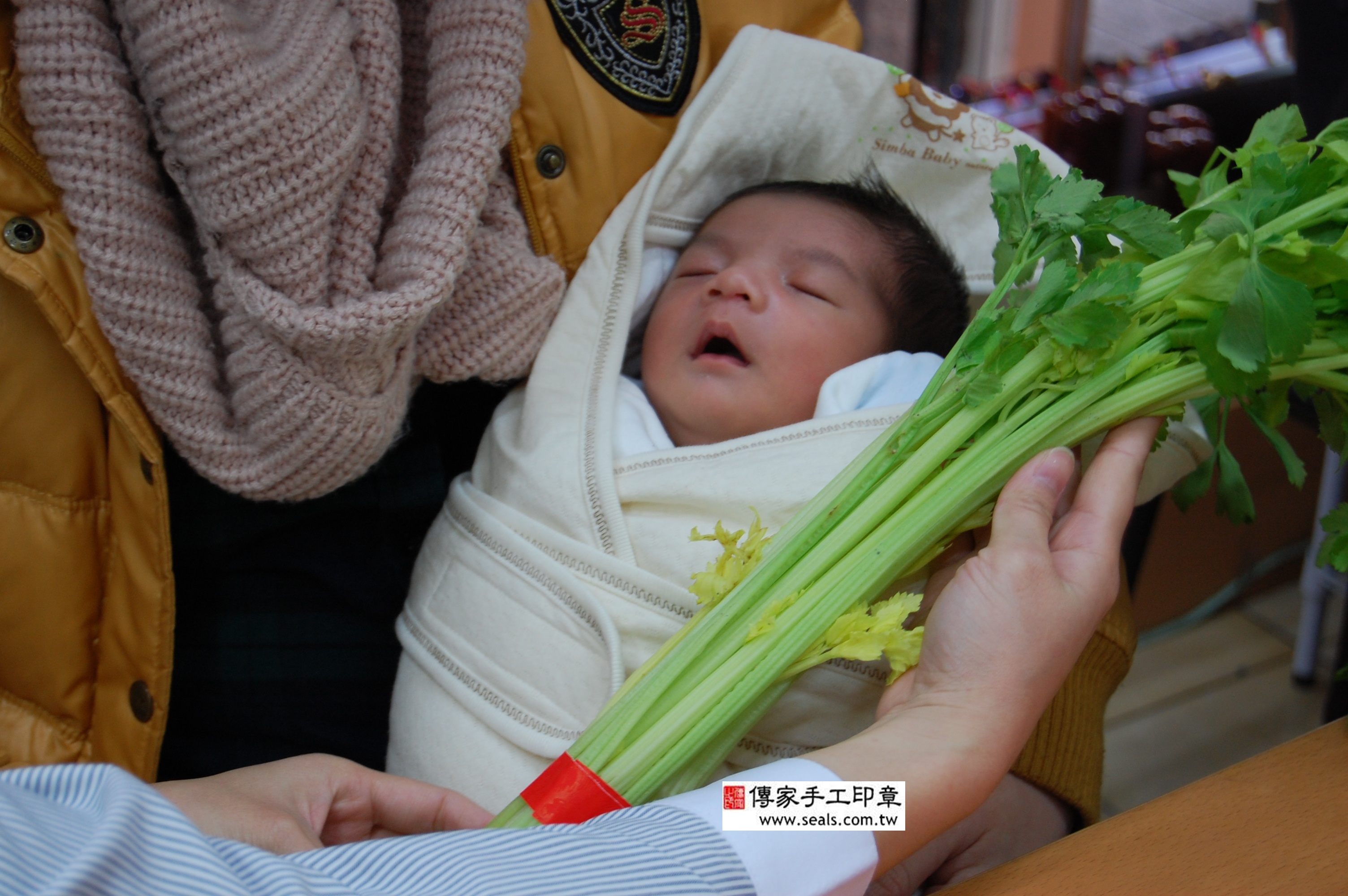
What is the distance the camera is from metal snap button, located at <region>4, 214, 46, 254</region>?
30.8 inches

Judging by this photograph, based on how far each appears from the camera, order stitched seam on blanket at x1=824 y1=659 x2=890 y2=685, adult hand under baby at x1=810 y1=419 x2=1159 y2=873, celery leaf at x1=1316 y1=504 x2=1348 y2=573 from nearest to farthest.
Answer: adult hand under baby at x1=810 y1=419 x2=1159 y2=873 → celery leaf at x1=1316 y1=504 x2=1348 y2=573 → stitched seam on blanket at x1=824 y1=659 x2=890 y2=685

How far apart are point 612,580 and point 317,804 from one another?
0.31 m

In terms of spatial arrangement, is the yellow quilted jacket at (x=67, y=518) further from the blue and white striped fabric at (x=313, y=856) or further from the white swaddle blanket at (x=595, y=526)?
the blue and white striped fabric at (x=313, y=856)

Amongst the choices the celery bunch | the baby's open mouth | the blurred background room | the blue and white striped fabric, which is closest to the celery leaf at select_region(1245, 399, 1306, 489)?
the celery bunch

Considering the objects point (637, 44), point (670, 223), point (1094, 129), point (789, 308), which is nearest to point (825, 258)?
point (789, 308)

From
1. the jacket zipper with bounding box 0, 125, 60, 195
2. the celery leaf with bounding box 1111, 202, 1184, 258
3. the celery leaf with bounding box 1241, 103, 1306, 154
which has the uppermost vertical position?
the celery leaf with bounding box 1241, 103, 1306, 154

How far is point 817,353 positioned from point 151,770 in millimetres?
791

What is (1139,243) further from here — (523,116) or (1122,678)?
(523,116)

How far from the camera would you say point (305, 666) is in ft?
3.30

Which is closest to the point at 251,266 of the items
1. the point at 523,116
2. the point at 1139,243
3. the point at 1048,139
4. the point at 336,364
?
the point at 336,364

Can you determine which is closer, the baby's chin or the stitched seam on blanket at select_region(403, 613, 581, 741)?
the stitched seam on blanket at select_region(403, 613, 581, 741)

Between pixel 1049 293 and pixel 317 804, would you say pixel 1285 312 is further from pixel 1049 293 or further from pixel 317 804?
pixel 317 804

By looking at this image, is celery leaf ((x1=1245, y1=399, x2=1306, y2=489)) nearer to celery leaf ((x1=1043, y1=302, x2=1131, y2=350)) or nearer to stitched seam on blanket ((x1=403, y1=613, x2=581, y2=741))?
celery leaf ((x1=1043, y1=302, x2=1131, y2=350))

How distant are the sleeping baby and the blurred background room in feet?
3.06
